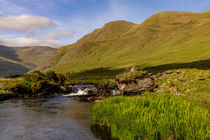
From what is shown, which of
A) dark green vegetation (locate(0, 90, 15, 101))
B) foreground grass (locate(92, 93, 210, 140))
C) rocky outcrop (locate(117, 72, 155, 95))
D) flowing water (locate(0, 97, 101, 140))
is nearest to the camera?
foreground grass (locate(92, 93, 210, 140))

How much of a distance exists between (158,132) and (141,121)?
4.00 feet

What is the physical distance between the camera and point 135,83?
125 ft

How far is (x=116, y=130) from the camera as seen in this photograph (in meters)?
16.5

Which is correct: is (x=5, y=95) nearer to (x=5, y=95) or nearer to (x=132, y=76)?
(x=5, y=95)

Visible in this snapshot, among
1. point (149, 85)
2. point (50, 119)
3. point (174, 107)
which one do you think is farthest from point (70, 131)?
point (149, 85)

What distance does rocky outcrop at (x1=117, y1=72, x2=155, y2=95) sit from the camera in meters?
36.8

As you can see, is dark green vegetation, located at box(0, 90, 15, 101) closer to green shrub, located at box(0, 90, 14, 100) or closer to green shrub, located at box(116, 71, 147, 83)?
green shrub, located at box(0, 90, 14, 100)

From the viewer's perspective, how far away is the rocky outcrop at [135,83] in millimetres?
36753

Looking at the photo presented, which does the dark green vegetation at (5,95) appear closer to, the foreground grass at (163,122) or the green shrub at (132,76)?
the green shrub at (132,76)

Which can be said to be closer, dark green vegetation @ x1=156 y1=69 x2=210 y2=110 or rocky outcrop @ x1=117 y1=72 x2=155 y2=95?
dark green vegetation @ x1=156 y1=69 x2=210 y2=110

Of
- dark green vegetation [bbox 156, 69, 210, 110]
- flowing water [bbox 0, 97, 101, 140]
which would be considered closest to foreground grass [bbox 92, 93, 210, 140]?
flowing water [bbox 0, 97, 101, 140]

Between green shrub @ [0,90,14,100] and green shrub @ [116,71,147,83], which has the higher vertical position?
green shrub @ [116,71,147,83]

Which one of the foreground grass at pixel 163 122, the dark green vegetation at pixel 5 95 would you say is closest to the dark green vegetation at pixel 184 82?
the foreground grass at pixel 163 122

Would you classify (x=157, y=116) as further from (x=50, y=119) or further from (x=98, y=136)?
(x=50, y=119)
